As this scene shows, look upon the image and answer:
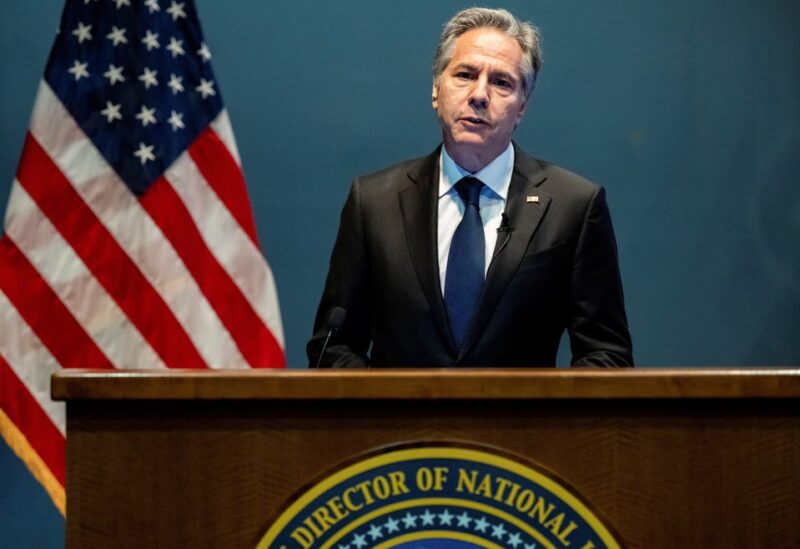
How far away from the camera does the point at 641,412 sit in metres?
1.21

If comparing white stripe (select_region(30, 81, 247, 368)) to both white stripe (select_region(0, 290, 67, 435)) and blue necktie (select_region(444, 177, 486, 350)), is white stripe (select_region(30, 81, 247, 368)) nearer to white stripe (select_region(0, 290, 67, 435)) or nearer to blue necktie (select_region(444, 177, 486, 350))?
white stripe (select_region(0, 290, 67, 435))

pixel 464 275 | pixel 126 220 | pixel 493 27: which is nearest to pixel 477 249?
pixel 464 275

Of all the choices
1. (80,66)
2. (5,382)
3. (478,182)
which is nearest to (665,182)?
(478,182)

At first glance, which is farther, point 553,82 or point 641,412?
point 553,82

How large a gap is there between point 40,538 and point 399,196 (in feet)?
5.12

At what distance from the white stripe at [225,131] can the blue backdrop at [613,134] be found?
156mm

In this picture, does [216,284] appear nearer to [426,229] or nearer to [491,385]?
[426,229]

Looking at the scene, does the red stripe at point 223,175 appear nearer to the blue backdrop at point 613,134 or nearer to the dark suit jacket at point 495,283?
the blue backdrop at point 613,134

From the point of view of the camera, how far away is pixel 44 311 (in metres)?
2.61

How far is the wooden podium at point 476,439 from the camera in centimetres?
119

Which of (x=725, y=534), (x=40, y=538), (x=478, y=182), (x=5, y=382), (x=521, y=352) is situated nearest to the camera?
(x=725, y=534)

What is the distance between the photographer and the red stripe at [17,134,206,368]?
2.64 meters

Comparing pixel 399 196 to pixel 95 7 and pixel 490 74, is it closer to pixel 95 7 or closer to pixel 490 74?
pixel 490 74

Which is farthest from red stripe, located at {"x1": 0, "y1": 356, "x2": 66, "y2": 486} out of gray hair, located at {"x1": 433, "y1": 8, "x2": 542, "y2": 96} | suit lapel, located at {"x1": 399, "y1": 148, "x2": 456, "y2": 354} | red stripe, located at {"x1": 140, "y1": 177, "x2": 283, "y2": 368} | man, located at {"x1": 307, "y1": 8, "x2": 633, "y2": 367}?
gray hair, located at {"x1": 433, "y1": 8, "x2": 542, "y2": 96}
